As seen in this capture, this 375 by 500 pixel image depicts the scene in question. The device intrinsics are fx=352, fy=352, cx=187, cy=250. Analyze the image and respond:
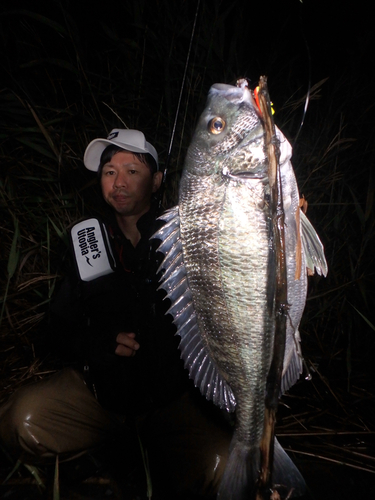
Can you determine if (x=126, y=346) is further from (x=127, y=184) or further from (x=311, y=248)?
(x=311, y=248)

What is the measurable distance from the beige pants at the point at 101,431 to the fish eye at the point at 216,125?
1523 mm

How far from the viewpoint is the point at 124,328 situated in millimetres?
1972

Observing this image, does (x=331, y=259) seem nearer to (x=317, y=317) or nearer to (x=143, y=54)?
(x=317, y=317)

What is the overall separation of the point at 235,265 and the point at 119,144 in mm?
1264

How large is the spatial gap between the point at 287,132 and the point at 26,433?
109 inches

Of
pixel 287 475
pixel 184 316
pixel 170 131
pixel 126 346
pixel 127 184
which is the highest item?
pixel 170 131

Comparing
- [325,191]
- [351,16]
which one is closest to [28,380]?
[325,191]

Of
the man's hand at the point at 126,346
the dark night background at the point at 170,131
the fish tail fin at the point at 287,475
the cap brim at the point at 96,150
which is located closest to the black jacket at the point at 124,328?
the man's hand at the point at 126,346

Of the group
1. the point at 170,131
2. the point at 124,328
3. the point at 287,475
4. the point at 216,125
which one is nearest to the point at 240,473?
the point at 287,475

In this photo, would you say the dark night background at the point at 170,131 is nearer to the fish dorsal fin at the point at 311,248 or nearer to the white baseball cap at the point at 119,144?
the white baseball cap at the point at 119,144

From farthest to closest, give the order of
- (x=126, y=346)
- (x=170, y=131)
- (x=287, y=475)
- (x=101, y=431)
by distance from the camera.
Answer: (x=170, y=131) → (x=101, y=431) → (x=126, y=346) → (x=287, y=475)

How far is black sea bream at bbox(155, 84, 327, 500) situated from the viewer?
124cm

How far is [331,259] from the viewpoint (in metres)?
2.64

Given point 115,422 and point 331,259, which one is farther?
point 331,259
